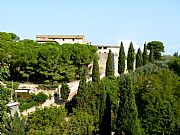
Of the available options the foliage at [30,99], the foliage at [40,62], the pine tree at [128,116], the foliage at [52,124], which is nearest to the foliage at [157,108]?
the pine tree at [128,116]

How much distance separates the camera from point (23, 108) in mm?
29344

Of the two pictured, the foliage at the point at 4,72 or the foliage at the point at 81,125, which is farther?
the foliage at the point at 81,125

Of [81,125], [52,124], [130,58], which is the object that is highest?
[130,58]

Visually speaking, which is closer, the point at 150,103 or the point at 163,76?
the point at 150,103

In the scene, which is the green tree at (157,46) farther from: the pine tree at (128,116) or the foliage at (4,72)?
the foliage at (4,72)

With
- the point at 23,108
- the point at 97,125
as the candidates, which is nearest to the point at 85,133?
the point at 97,125

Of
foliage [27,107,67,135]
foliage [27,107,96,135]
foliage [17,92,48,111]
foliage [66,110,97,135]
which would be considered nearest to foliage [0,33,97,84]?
foliage [17,92,48,111]

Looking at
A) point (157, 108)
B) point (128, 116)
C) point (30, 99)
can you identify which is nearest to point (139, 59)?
point (30, 99)

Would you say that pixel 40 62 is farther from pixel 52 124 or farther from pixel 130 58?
pixel 52 124

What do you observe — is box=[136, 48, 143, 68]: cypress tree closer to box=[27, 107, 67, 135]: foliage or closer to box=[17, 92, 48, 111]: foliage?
box=[17, 92, 48, 111]: foliage

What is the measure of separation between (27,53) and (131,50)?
13.5m

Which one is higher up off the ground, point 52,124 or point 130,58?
point 130,58

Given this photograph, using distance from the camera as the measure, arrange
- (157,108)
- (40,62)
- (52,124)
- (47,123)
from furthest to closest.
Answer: (40,62), (157,108), (52,124), (47,123)

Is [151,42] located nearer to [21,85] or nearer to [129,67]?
[129,67]
